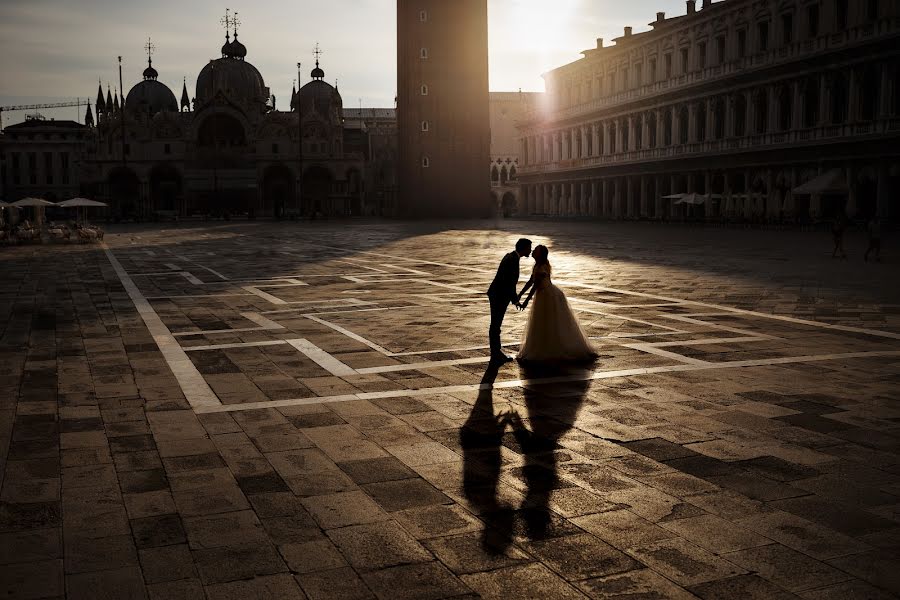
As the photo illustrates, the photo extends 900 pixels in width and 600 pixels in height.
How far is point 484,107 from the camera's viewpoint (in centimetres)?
7425

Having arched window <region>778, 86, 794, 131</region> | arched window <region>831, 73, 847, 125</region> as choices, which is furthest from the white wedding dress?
arched window <region>778, 86, 794, 131</region>

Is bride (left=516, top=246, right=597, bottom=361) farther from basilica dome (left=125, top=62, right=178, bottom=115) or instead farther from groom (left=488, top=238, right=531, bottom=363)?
basilica dome (left=125, top=62, right=178, bottom=115)

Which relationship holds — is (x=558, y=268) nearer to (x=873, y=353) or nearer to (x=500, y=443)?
(x=873, y=353)

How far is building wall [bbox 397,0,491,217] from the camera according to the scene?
7138 centimetres

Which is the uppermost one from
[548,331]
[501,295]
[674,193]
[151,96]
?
[151,96]

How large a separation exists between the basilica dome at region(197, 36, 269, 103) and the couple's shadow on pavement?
89.8 metres

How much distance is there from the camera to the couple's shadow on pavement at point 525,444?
16.1 feet

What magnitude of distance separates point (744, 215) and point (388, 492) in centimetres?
4649

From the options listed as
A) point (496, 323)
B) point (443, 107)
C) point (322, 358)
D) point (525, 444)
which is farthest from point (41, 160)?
point (525, 444)

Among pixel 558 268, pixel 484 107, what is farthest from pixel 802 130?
pixel 484 107

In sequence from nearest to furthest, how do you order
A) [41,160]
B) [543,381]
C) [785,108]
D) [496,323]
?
[543,381] < [496,323] < [785,108] < [41,160]

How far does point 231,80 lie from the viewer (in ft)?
314

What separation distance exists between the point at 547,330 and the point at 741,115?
44.0 metres

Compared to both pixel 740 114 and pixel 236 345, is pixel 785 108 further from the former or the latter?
pixel 236 345
